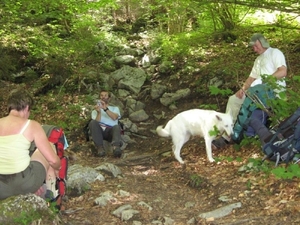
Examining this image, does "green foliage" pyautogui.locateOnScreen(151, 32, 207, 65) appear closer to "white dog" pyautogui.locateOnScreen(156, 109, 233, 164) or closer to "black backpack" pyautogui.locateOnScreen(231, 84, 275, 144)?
"white dog" pyautogui.locateOnScreen(156, 109, 233, 164)

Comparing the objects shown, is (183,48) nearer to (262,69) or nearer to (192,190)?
(262,69)

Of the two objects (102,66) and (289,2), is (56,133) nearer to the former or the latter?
(289,2)

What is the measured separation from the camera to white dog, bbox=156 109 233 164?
5.71m

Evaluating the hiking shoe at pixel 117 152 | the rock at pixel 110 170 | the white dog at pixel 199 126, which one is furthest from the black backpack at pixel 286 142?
the hiking shoe at pixel 117 152

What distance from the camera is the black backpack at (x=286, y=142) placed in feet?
14.2

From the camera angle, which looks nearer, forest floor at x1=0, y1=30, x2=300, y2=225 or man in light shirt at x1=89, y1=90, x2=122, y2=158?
forest floor at x1=0, y1=30, x2=300, y2=225

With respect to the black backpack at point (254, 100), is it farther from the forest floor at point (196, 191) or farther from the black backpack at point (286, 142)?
the black backpack at point (286, 142)

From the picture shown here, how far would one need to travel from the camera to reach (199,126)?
6.03 meters

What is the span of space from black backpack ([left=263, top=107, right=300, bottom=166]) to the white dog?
3.96ft

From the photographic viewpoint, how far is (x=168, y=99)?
383 inches

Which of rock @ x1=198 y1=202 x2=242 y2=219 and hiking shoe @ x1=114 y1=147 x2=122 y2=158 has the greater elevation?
rock @ x1=198 y1=202 x2=242 y2=219

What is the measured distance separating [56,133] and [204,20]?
8.57m

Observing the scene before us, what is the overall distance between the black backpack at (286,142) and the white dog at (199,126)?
1207 millimetres

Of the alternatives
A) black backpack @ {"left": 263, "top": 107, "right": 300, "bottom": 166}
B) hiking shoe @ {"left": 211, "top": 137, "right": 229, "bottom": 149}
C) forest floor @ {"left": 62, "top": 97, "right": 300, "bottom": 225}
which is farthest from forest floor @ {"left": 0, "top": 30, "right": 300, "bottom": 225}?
black backpack @ {"left": 263, "top": 107, "right": 300, "bottom": 166}
